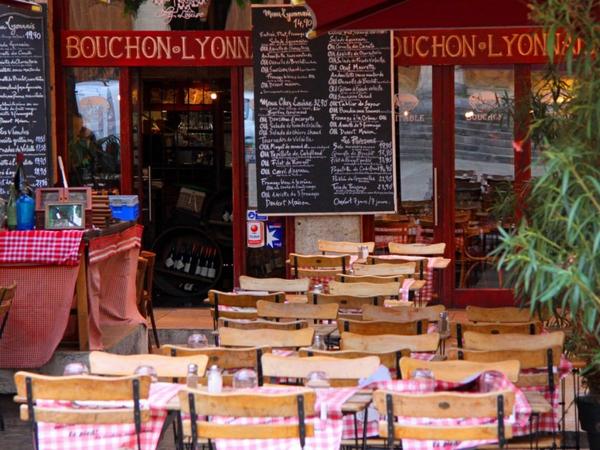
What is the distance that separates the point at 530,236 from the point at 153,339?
237 inches

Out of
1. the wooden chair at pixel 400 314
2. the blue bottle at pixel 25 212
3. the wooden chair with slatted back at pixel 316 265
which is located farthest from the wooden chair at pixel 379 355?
the wooden chair with slatted back at pixel 316 265

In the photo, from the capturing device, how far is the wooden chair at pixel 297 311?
697 cm

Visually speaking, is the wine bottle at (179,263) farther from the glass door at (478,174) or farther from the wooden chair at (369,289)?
the wooden chair at (369,289)

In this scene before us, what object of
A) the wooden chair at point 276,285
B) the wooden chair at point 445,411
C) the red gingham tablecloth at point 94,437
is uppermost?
the wooden chair at point 276,285

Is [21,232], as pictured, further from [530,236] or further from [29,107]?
[530,236]

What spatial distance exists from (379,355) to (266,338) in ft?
2.46

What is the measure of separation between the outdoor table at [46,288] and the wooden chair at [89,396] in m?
2.94

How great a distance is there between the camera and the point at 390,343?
5.84 m

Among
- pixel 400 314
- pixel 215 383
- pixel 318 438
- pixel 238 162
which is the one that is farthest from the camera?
pixel 238 162

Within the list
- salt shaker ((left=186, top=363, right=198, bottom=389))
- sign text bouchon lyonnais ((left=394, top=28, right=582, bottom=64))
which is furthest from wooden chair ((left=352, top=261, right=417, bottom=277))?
salt shaker ((left=186, top=363, right=198, bottom=389))

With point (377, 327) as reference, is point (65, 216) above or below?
above

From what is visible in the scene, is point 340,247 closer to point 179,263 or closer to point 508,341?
point 179,263

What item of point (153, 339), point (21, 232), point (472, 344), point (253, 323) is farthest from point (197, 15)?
point (472, 344)

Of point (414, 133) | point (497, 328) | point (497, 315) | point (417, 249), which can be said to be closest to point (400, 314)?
point (497, 315)
